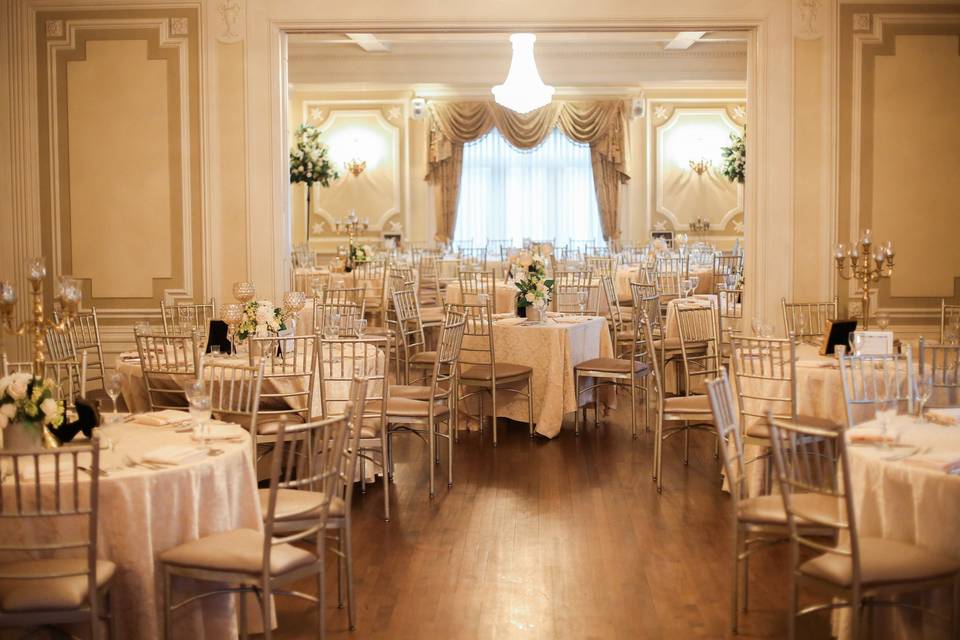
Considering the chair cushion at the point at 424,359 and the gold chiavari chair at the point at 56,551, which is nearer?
the gold chiavari chair at the point at 56,551

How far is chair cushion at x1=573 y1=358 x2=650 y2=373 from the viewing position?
7.55 meters

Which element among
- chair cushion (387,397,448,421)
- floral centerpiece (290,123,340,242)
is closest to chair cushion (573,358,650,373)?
chair cushion (387,397,448,421)

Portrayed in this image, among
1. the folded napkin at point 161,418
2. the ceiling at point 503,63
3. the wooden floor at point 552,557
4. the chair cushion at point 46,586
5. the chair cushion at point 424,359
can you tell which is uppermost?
the ceiling at point 503,63

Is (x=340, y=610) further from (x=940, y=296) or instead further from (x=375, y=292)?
(x=375, y=292)

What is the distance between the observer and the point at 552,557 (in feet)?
16.0

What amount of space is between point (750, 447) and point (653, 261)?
6.97 metres

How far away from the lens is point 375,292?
1207 centimetres

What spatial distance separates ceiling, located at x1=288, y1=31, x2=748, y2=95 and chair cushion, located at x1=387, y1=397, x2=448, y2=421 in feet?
31.9

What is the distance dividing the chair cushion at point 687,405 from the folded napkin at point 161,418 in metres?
2.82

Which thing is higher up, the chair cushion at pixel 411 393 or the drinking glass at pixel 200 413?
the drinking glass at pixel 200 413

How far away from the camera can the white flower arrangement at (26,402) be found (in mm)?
3637

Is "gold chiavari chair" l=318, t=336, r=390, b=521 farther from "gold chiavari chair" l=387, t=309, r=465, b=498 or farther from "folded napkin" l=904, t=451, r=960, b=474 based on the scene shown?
"folded napkin" l=904, t=451, r=960, b=474

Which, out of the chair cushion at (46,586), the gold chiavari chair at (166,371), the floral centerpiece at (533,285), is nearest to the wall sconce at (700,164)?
the floral centerpiece at (533,285)

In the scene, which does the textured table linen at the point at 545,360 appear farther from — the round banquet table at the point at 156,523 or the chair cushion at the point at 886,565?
the chair cushion at the point at 886,565
